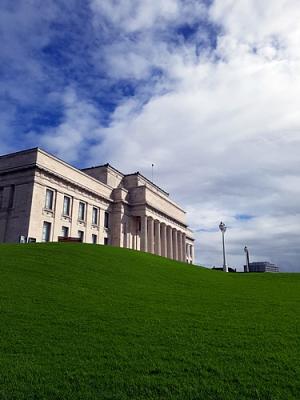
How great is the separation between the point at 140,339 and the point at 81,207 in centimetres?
4970

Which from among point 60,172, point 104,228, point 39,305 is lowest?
point 39,305

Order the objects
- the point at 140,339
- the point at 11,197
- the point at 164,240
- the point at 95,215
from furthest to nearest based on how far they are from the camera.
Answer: the point at 164,240 < the point at 95,215 < the point at 11,197 < the point at 140,339

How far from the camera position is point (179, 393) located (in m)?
6.72

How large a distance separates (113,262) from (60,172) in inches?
1373

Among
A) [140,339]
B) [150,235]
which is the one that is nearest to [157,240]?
[150,235]

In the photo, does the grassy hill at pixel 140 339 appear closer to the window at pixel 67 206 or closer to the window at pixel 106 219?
the window at pixel 67 206

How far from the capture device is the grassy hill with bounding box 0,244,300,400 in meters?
Answer: 7.00

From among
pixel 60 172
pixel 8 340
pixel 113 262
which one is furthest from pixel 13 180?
pixel 8 340

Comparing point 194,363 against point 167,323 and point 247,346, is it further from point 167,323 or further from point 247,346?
point 167,323

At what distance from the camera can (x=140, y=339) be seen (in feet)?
30.8

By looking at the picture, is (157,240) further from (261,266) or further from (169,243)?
(261,266)

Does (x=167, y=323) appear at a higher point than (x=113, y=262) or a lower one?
lower

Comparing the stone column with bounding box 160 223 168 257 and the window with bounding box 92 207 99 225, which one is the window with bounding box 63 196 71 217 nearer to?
the window with bounding box 92 207 99 225

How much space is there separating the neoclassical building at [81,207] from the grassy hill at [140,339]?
30.7 m
